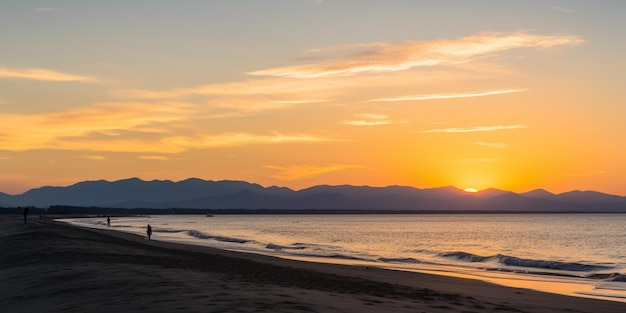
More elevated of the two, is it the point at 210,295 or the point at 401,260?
the point at 210,295

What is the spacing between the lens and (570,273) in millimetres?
37594

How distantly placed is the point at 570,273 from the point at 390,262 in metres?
13.0

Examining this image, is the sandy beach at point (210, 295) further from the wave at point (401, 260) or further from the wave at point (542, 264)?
the wave at point (401, 260)

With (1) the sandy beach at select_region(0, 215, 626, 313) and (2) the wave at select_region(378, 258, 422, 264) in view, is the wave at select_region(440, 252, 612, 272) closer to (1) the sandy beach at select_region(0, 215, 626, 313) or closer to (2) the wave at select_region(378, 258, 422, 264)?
(2) the wave at select_region(378, 258, 422, 264)

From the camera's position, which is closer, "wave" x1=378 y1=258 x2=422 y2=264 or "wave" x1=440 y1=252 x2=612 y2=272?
"wave" x1=440 y1=252 x2=612 y2=272

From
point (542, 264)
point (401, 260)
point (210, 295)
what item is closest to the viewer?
point (210, 295)

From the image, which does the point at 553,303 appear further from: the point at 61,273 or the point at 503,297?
the point at 61,273

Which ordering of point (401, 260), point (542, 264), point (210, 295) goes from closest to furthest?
point (210, 295) < point (542, 264) < point (401, 260)

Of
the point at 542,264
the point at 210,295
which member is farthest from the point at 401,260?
the point at 210,295

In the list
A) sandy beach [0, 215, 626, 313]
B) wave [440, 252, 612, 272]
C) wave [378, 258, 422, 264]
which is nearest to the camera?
sandy beach [0, 215, 626, 313]

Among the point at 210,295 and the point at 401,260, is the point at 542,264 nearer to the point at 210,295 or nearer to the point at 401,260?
the point at 401,260

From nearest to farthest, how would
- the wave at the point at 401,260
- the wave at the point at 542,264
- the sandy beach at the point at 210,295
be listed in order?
the sandy beach at the point at 210,295 → the wave at the point at 542,264 → the wave at the point at 401,260

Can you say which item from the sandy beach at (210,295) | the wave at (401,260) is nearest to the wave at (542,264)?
the wave at (401,260)

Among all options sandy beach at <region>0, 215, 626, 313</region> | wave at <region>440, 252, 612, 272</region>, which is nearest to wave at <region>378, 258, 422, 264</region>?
wave at <region>440, 252, 612, 272</region>
